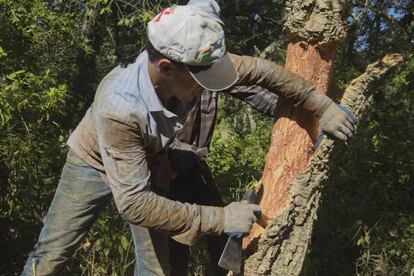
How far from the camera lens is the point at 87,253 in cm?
431

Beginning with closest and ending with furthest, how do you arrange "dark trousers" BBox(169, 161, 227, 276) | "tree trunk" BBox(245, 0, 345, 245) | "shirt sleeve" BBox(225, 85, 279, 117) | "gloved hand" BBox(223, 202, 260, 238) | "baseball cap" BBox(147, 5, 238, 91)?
"baseball cap" BBox(147, 5, 238, 91), "gloved hand" BBox(223, 202, 260, 238), "tree trunk" BBox(245, 0, 345, 245), "shirt sleeve" BBox(225, 85, 279, 117), "dark trousers" BBox(169, 161, 227, 276)

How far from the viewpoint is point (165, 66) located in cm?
233

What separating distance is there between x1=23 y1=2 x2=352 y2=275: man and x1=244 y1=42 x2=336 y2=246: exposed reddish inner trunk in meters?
0.15

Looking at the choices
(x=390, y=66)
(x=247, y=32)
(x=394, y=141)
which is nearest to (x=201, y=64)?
(x=390, y=66)

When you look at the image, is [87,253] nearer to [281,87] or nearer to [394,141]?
[281,87]

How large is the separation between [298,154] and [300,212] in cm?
30

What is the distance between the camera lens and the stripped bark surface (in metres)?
2.82

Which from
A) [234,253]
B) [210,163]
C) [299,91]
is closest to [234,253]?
[234,253]

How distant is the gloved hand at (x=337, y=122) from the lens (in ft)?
8.71

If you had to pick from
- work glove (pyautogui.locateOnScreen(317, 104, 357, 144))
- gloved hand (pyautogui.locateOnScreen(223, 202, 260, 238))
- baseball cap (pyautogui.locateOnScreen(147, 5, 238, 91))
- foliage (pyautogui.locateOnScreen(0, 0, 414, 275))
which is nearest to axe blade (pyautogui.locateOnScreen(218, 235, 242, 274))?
gloved hand (pyautogui.locateOnScreen(223, 202, 260, 238))

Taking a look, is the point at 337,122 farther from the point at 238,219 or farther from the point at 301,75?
the point at 238,219

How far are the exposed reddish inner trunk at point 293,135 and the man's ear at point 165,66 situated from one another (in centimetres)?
75

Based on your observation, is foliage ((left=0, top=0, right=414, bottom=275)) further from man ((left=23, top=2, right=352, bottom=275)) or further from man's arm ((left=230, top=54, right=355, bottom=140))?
man's arm ((left=230, top=54, right=355, bottom=140))

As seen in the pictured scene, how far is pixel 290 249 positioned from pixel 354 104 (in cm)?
80
